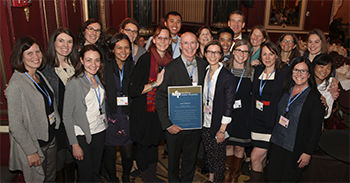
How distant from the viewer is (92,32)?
309 centimetres

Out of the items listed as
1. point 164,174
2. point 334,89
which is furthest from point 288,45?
point 164,174

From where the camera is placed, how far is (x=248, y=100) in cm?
288

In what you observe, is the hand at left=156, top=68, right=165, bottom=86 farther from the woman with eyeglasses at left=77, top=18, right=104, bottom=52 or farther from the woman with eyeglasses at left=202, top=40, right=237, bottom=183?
the woman with eyeglasses at left=77, top=18, right=104, bottom=52

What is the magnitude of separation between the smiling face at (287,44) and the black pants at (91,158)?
2.54m

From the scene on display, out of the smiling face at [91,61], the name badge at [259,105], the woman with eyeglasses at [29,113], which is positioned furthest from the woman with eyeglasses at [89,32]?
the name badge at [259,105]

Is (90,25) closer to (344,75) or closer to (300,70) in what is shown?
(300,70)

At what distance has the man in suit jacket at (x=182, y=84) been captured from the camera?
250cm

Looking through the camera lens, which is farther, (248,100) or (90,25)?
(90,25)

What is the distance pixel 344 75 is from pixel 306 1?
7.33m

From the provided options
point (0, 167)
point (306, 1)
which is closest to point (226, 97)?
point (0, 167)

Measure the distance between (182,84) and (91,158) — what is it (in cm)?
125

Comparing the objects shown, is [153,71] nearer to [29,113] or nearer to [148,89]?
[148,89]

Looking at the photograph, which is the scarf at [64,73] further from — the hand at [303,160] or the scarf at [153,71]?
the hand at [303,160]

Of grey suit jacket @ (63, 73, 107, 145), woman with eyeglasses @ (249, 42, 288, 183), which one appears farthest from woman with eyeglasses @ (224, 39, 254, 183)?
grey suit jacket @ (63, 73, 107, 145)
